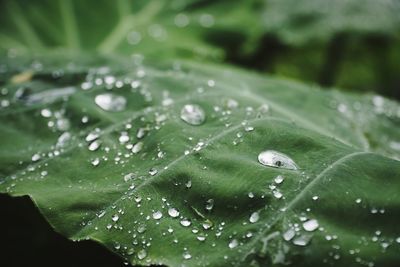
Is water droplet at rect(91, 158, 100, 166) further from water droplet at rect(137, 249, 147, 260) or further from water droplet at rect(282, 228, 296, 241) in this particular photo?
water droplet at rect(282, 228, 296, 241)

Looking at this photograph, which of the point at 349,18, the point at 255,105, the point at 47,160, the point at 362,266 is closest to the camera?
the point at 362,266

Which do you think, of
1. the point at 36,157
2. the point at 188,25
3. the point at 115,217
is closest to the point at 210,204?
the point at 115,217

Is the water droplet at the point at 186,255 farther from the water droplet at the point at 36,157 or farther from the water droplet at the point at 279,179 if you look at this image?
the water droplet at the point at 36,157

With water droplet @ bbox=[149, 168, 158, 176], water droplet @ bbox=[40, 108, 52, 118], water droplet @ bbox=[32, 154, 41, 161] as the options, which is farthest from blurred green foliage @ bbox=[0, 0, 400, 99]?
water droplet @ bbox=[149, 168, 158, 176]

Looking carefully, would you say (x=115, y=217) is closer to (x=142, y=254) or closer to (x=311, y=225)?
(x=142, y=254)

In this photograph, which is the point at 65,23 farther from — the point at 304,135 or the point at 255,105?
the point at 304,135

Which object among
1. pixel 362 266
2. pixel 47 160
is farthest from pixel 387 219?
pixel 47 160
